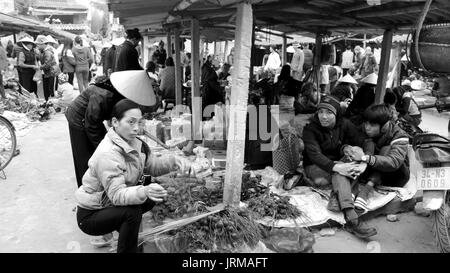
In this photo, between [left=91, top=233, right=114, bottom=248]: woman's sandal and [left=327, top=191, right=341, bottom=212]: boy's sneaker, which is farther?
[left=327, top=191, right=341, bottom=212]: boy's sneaker

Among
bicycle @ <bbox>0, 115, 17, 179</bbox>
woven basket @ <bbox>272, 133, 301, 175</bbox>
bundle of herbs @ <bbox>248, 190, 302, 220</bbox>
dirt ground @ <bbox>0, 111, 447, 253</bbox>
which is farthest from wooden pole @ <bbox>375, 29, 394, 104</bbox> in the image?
bicycle @ <bbox>0, 115, 17, 179</bbox>

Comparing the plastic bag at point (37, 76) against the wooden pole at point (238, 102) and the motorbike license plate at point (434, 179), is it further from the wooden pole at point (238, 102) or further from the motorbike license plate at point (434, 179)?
the motorbike license plate at point (434, 179)

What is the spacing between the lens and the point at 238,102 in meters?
3.53

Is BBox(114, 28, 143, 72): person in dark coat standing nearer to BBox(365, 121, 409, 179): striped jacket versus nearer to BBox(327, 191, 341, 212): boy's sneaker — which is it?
BBox(327, 191, 341, 212): boy's sneaker

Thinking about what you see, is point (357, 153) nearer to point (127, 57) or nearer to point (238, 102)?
point (238, 102)

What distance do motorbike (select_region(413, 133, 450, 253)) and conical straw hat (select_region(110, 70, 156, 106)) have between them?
7.84 ft

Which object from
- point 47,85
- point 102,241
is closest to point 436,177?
point 102,241

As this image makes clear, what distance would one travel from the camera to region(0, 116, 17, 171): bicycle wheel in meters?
5.40

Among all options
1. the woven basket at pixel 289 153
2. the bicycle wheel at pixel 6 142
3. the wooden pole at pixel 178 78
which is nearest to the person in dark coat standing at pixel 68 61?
the wooden pole at pixel 178 78

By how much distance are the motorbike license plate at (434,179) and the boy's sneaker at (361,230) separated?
2.06 feet

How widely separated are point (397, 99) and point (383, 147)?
9.03 ft

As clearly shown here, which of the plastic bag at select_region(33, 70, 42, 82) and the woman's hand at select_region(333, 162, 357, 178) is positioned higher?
the plastic bag at select_region(33, 70, 42, 82)

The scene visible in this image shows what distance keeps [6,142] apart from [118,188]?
4.10 metres
